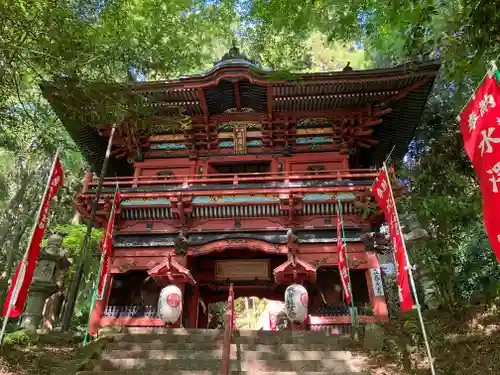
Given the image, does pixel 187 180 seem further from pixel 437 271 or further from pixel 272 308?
pixel 272 308

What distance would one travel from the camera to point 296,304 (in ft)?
31.3

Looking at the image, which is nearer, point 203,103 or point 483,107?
point 483,107

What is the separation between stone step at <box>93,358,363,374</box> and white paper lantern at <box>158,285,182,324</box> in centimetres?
248

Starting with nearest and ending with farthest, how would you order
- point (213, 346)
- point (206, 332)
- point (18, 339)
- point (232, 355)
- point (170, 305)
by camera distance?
point (232, 355) < point (18, 339) < point (213, 346) < point (206, 332) < point (170, 305)

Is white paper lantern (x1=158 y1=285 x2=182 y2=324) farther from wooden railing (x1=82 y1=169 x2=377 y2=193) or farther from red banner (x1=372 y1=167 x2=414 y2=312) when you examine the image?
red banner (x1=372 y1=167 x2=414 y2=312)

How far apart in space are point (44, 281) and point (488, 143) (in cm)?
935

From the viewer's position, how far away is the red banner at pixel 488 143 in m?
4.48

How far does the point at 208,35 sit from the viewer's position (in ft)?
61.9

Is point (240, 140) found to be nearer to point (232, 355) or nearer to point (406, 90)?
point (406, 90)

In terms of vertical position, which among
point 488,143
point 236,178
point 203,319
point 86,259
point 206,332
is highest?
point 236,178

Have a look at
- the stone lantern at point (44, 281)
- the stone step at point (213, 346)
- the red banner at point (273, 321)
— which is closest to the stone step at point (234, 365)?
the stone step at point (213, 346)

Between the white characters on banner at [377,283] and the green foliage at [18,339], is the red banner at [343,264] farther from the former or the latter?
the green foliage at [18,339]

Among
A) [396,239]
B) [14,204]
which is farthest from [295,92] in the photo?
[14,204]

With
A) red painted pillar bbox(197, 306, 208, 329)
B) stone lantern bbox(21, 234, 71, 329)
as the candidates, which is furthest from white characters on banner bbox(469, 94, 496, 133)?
red painted pillar bbox(197, 306, 208, 329)
